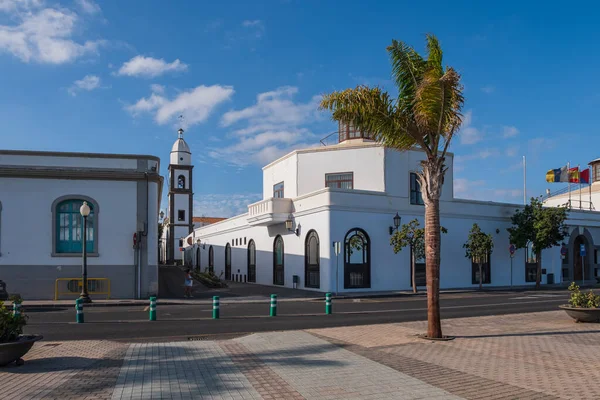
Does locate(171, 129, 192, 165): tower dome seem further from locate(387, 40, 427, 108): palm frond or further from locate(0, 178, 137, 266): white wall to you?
locate(387, 40, 427, 108): palm frond

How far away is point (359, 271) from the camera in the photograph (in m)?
30.4

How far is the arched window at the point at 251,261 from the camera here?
40406 millimetres

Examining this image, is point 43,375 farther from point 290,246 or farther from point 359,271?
point 290,246

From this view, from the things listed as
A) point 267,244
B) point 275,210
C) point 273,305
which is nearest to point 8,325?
point 273,305

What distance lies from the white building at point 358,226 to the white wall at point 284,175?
0.07 m

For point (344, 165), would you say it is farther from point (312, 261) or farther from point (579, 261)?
point (579, 261)

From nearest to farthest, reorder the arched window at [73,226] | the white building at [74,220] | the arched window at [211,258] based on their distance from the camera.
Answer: the white building at [74,220] → the arched window at [73,226] → the arched window at [211,258]

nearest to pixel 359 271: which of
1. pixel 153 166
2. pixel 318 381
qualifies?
pixel 153 166

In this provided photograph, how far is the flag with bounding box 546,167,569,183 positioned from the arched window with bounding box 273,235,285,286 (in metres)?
25.8

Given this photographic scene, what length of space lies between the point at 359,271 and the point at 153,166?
12.3 meters

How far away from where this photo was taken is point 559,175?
153 feet

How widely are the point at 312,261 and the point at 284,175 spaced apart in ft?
28.3

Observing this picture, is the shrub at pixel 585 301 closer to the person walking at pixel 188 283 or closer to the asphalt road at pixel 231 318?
the asphalt road at pixel 231 318

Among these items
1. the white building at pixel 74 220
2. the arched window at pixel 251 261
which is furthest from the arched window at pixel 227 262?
the white building at pixel 74 220
